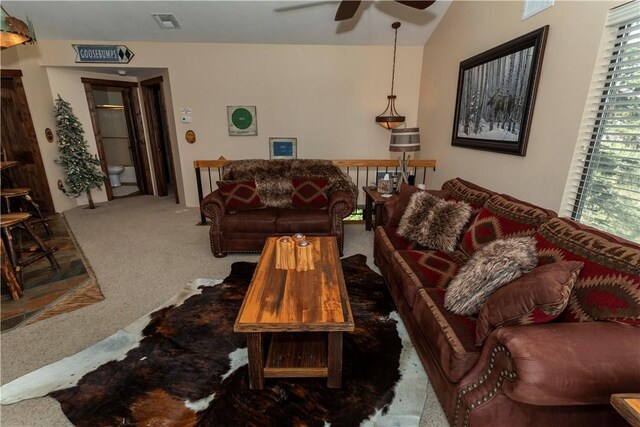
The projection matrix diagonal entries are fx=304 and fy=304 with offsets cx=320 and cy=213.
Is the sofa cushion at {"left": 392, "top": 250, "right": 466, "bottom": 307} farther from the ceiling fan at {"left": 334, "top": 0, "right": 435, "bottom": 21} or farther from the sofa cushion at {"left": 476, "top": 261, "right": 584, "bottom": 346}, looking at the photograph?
the ceiling fan at {"left": 334, "top": 0, "right": 435, "bottom": 21}

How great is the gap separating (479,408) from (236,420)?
1.12 metres

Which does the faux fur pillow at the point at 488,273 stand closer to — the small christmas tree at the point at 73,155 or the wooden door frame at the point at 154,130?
the wooden door frame at the point at 154,130

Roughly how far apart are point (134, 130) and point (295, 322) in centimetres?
610

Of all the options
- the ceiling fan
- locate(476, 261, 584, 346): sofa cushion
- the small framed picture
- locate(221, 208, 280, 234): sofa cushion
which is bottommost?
locate(221, 208, 280, 234): sofa cushion

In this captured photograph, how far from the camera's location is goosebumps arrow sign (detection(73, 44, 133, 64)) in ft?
14.8

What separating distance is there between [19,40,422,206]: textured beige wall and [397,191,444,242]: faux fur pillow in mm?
2677

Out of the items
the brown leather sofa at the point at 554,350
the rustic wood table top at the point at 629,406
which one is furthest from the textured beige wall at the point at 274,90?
the rustic wood table top at the point at 629,406

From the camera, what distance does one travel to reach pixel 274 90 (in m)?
4.88

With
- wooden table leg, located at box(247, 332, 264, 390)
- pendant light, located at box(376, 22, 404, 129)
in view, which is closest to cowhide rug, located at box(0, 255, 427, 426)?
wooden table leg, located at box(247, 332, 264, 390)

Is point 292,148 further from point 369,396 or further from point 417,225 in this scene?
point 369,396

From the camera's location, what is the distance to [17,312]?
2.38 metres

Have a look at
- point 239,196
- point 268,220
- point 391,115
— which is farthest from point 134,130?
point 391,115

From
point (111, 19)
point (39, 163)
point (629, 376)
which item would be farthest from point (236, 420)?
point (39, 163)

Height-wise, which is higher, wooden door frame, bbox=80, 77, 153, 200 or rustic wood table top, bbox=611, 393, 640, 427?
wooden door frame, bbox=80, 77, 153, 200
